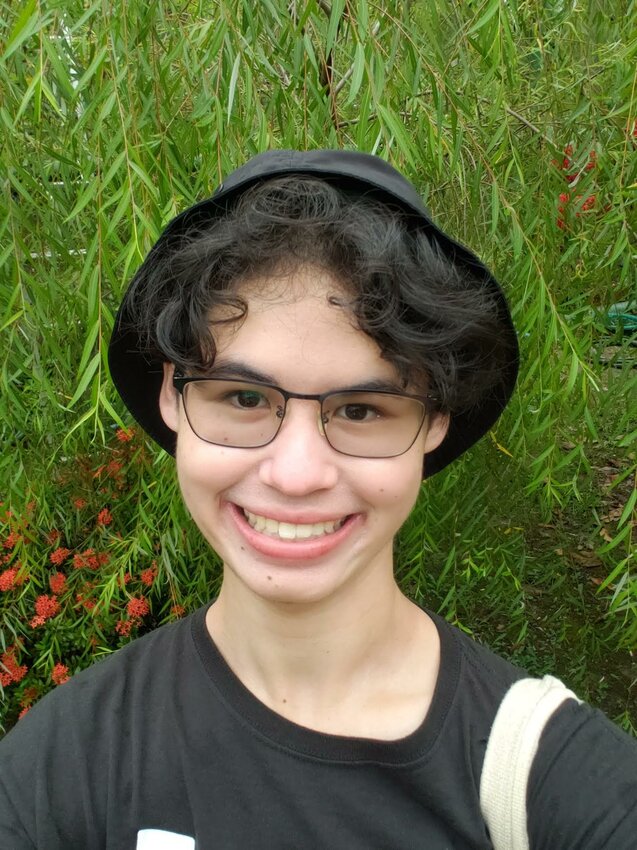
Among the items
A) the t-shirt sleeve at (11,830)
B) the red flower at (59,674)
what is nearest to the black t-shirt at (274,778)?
the t-shirt sleeve at (11,830)

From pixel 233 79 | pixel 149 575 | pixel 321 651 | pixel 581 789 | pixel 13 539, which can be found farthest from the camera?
pixel 149 575

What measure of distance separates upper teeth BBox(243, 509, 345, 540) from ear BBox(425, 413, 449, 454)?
0.17 metres

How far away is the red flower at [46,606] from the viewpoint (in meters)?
2.26

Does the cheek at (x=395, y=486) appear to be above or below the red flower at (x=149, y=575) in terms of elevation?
above

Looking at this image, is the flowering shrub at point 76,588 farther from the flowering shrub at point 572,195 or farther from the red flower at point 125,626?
the flowering shrub at point 572,195

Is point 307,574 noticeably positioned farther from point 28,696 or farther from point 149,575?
point 28,696

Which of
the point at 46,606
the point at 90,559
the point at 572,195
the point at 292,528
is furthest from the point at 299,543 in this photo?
the point at 46,606

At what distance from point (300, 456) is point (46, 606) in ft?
5.78

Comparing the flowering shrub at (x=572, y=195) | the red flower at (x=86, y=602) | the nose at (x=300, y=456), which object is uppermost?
the flowering shrub at (x=572, y=195)

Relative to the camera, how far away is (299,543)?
82cm

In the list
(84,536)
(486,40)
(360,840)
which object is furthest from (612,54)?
(84,536)

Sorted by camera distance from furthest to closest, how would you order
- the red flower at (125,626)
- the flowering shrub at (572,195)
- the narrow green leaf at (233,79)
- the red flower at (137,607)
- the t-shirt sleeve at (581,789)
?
the red flower at (125,626)
the red flower at (137,607)
the flowering shrub at (572,195)
the narrow green leaf at (233,79)
the t-shirt sleeve at (581,789)

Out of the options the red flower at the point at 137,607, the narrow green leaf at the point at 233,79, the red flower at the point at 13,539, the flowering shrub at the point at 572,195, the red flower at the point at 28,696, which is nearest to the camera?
the narrow green leaf at the point at 233,79

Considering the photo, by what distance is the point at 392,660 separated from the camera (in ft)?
3.07
